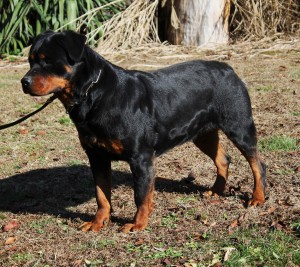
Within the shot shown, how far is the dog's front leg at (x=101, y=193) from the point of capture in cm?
538

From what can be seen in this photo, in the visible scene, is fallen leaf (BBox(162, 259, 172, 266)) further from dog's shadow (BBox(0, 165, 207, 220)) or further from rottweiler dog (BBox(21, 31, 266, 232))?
dog's shadow (BBox(0, 165, 207, 220))

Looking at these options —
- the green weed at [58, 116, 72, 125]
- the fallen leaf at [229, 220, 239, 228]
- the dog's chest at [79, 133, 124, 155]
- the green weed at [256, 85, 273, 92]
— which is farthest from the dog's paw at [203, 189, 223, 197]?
the green weed at [256, 85, 273, 92]

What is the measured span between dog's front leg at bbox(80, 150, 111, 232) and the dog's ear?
1.08 metres

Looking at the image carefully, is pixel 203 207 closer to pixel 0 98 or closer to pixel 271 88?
pixel 271 88

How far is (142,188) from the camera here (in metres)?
5.12

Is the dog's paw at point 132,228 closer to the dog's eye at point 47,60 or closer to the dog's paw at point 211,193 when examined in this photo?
the dog's paw at point 211,193

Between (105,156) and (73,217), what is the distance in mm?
915

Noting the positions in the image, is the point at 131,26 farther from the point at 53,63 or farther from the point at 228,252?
the point at 228,252

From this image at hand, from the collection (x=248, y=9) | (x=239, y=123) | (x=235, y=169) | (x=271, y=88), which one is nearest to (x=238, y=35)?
(x=248, y=9)

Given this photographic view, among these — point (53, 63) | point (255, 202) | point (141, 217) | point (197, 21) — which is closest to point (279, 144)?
point (255, 202)

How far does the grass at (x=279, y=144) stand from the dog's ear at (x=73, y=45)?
3396 millimetres

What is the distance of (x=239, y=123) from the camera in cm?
571

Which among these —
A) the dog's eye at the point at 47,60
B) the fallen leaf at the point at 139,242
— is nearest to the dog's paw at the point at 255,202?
the fallen leaf at the point at 139,242

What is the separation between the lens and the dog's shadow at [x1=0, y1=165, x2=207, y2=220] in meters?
6.11
